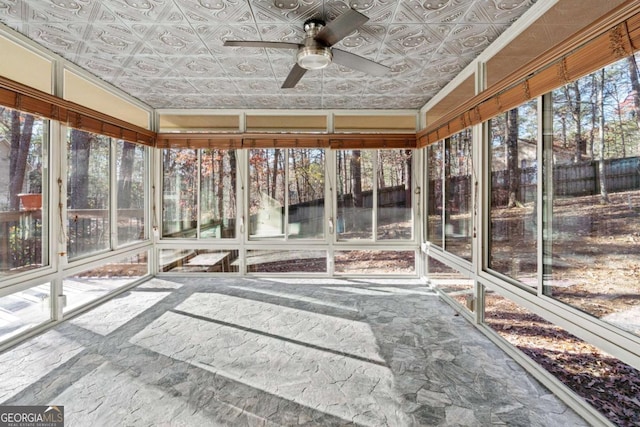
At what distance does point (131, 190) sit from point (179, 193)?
27.2 inches

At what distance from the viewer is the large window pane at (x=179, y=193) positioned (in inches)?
194

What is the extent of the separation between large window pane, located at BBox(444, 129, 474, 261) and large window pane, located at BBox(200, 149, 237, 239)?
3.30m

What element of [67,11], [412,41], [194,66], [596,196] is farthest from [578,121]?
[67,11]

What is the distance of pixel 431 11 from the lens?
231 cm

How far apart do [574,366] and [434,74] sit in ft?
10.1

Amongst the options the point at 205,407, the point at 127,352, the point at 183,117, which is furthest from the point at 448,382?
the point at 183,117

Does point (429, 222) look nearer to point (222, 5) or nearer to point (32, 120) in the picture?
point (222, 5)

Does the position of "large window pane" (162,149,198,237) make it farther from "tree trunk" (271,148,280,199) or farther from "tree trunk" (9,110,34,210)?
"tree trunk" (9,110,34,210)

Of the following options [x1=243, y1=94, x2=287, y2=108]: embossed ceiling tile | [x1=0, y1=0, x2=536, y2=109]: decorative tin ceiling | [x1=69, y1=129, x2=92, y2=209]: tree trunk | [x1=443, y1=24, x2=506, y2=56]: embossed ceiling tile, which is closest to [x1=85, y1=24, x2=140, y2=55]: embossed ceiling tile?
[x1=0, y1=0, x2=536, y2=109]: decorative tin ceiling

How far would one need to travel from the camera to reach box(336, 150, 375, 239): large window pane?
488 cm

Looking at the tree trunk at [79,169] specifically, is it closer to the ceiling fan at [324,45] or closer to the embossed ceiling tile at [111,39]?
the embossed ceiling tile at [111,39]

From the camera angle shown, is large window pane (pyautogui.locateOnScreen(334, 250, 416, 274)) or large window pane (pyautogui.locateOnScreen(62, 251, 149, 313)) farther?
large window pane (pyautogui.locateOnScreen(334, 250, 416, 274))

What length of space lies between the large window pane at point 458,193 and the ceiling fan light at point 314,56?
195 centimetres

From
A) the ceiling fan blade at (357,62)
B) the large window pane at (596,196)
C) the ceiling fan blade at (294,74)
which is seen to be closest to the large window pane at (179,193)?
the ceiling fan blade at (294,74)
